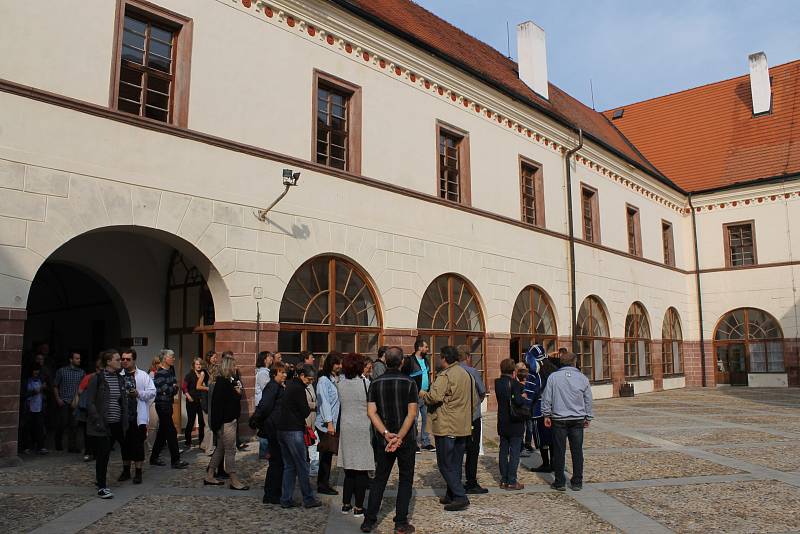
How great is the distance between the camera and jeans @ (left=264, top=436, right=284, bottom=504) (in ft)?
23.7

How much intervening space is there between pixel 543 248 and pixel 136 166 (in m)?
12.0

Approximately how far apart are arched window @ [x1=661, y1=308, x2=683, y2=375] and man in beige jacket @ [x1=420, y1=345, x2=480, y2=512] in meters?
21.3

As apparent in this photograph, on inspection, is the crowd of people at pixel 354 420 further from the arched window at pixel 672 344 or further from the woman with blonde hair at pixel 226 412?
the arched window at pixel 672 344

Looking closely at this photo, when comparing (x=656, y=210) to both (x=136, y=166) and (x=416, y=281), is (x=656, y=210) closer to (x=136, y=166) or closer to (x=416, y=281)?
(x=416, y=281)

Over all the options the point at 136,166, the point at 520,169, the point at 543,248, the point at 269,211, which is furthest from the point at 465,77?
the point at 136,166

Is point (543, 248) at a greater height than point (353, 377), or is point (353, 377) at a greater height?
point (543, 248)

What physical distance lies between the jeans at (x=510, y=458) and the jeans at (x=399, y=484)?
7.27 ft

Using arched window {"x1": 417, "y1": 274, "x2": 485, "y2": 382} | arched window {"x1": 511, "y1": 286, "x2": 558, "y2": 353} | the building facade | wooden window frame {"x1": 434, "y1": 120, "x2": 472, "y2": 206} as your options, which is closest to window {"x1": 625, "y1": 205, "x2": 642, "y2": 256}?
the building facade

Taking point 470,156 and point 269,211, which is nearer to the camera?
point 269,211

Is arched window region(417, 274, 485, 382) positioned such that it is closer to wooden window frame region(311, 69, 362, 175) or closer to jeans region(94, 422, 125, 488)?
wooden window frame region(311, 69, 362, 175)

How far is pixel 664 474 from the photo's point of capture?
8820mm

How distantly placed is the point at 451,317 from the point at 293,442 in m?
9.06

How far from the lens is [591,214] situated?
73.0ft

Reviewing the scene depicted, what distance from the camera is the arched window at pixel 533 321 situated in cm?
1803
